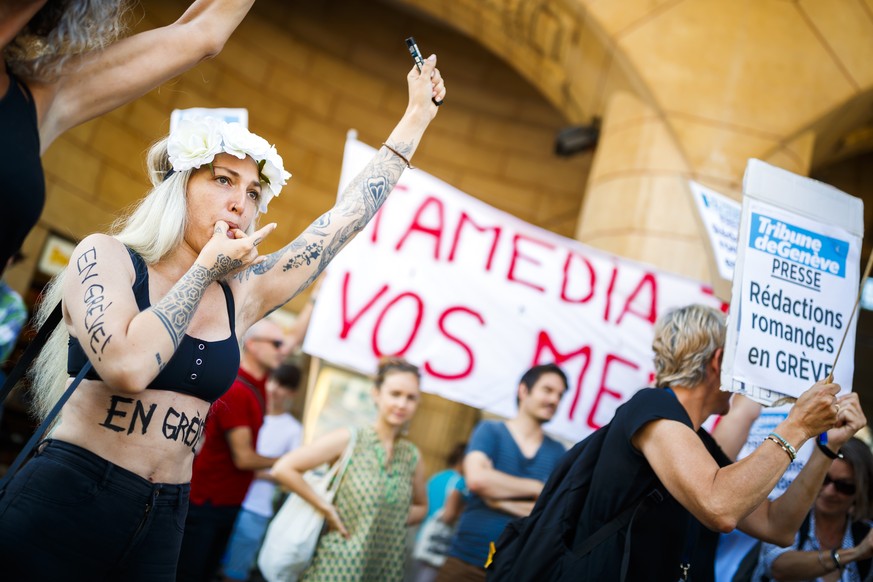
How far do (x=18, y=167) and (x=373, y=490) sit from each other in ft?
8.68

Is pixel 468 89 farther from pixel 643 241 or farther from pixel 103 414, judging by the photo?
pixel 103 414

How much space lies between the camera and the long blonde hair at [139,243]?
190 centimetres

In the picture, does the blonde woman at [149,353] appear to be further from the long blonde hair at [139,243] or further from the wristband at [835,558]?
the wristband at [835,558]

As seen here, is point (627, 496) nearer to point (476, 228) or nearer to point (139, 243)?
point (139, 243)

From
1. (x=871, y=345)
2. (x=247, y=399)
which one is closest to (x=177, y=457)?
(x=247, y=399)

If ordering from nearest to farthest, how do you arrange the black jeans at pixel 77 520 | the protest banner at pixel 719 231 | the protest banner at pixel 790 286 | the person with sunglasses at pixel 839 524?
the black jeans at pixel 77 520, the protest banner at pixel 790 286, the person with sunglasses at pixel 839 524, the protest banner at pixel 719 231

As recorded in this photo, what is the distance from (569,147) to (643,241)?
168cm

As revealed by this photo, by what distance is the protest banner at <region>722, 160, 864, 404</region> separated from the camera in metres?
2.59

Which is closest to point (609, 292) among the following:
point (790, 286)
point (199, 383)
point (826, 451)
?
point (790, 286)

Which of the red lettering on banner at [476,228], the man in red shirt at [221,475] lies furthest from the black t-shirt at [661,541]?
the red lettering on banner at [476,228]

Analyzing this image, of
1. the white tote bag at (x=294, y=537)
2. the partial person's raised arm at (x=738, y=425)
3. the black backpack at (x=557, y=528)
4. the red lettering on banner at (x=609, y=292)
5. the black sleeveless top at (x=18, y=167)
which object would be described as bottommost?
the white tote bag at (x=294, y=537)

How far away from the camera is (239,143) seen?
2008 millimetres

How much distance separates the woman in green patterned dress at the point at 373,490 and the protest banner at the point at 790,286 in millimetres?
1763

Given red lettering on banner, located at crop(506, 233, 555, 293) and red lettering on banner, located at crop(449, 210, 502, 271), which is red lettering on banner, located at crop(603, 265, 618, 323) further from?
red lettering on banner, located at crop(449, 210, 502, 271)
